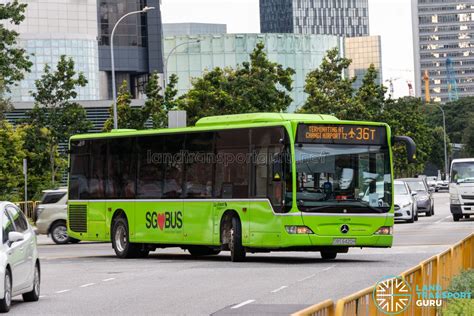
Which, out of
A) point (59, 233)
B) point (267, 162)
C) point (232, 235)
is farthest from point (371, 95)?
point (267, 162)

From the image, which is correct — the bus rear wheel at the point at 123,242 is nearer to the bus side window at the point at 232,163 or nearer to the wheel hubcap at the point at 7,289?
the bus side window at the point at 232,163

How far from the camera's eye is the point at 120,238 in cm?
3086

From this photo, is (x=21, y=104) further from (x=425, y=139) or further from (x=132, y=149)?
(x=132, y=149)

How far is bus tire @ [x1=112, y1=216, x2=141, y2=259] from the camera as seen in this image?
30.5 metres

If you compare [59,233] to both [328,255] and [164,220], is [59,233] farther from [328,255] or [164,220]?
[328,255]

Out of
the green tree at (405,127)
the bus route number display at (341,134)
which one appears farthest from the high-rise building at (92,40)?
the bus route number display at (341,134)

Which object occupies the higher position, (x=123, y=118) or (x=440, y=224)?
(x=123, y=118)

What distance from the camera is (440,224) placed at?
4656 cm

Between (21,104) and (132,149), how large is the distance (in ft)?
256

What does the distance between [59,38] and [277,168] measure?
104 metres

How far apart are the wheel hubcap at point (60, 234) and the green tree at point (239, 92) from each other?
948 inches

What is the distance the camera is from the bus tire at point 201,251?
2999 centimetres

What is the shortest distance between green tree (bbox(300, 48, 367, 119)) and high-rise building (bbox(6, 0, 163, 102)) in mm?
Answer: 44139

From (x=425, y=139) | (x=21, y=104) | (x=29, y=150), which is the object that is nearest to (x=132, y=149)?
(x=29, y=150)
